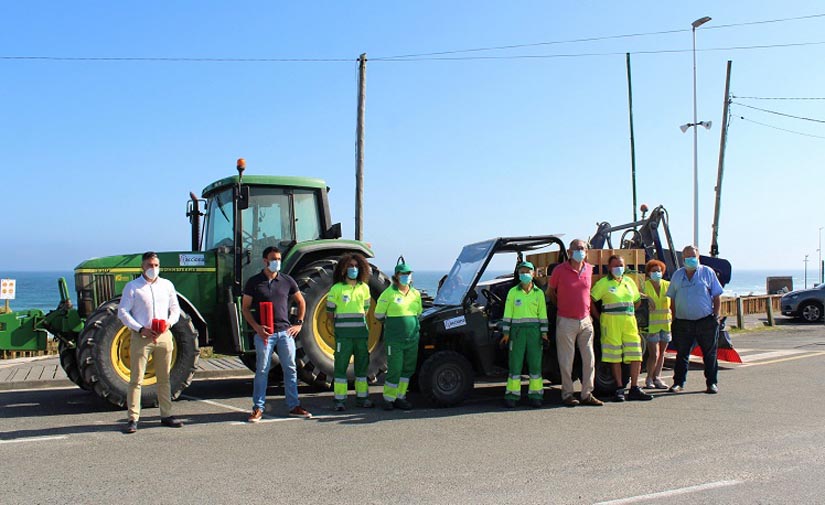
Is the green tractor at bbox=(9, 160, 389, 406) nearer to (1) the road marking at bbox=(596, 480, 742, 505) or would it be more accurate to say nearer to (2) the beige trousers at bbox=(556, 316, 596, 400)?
(2) the beige trousers at bbox=(556, 316, 596, 400)

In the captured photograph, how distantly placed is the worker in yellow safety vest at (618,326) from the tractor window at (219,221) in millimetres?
4745

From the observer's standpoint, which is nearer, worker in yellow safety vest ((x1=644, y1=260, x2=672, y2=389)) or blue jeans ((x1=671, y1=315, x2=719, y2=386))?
blue jeans ((x1=671, y1=315, x2=719, y2=386))

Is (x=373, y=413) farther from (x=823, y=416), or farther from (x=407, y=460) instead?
(x=823, y=416)

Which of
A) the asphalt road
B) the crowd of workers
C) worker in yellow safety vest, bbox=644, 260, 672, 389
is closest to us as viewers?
the asphalt road

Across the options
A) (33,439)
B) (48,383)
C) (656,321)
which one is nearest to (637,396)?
(656,321)

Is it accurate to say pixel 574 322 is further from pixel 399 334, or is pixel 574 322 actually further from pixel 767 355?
pixel 767 355

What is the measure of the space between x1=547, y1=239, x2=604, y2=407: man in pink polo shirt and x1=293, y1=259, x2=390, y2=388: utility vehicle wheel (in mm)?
2303

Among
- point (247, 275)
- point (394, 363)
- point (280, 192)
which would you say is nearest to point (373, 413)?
point (394, 363)

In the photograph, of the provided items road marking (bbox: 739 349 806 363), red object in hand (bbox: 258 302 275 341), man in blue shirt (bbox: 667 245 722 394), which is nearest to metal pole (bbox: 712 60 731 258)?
road marking (bbox: 739 349 806 363)

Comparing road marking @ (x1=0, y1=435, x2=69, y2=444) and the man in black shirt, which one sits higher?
the man in black shirt

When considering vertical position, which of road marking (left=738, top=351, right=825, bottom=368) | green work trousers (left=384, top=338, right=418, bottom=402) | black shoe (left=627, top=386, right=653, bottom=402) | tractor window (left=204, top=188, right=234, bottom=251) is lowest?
black shoe (left=627, top=386, right=653, bottom=402)

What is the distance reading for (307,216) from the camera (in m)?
9.98

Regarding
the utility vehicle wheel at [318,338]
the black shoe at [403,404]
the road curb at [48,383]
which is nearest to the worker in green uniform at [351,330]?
the black shoe at [403,404]

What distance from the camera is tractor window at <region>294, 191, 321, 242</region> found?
988 cm
